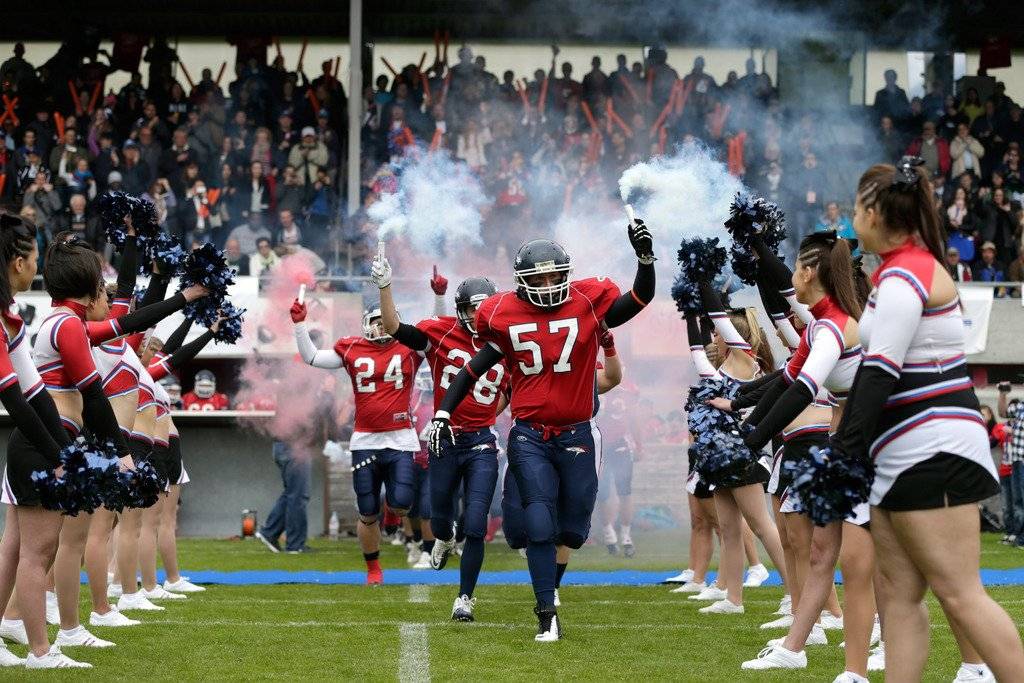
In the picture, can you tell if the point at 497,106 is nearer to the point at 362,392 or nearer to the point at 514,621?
the point at 362,392

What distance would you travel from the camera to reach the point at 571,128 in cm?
1988

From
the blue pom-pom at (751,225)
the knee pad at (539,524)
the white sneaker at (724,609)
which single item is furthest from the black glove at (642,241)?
the white sneaker at (724,609)

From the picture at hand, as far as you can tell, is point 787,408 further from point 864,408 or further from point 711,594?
point 711,594

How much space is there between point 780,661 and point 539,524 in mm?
1570

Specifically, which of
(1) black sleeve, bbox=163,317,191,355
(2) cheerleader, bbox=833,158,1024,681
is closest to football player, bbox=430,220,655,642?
(1) black sleeve, bbox=163,317,191,355

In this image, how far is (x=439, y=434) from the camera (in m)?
7.72

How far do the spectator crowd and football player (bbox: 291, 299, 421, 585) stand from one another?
679cm

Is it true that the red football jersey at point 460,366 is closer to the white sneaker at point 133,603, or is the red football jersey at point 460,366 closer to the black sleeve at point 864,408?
the white sneaker at point 133,603

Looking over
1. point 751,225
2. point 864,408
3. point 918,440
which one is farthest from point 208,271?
point 918,440

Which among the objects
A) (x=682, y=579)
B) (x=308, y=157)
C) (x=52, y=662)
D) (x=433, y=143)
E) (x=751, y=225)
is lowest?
(x=682, y=579)

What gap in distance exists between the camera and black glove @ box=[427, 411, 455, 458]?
25.3 ft

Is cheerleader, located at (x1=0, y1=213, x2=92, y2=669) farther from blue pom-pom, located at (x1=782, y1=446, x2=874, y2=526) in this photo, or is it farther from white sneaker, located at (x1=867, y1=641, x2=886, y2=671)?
white sneaker, located at (x1=867, y1=641, x2=886, y2=671)

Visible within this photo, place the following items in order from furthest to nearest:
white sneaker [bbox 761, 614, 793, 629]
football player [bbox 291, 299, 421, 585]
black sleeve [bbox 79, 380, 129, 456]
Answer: football player [bbox 291, 299, 421, 585] → white sneaker [bbox 761, 614, 793, 629] → black sleeve [bbox 79, 380, 129, 456]

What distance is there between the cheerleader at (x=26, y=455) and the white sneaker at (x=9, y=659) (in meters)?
0.10
